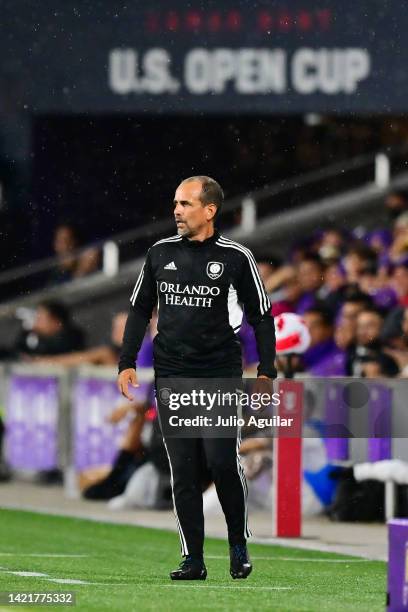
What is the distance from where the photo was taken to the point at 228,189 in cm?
2333

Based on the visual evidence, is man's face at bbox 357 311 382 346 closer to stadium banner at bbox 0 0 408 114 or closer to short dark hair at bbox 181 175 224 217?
stadium banner at bbox 0 0 408 114

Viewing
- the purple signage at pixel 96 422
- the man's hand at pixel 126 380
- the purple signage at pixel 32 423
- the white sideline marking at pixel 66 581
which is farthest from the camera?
the purple signage at pixel 32 423

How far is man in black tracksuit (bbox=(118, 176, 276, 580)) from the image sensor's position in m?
8.68

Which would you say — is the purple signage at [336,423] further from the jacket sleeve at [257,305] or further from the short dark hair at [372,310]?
the jacket sleeve at [257,305]

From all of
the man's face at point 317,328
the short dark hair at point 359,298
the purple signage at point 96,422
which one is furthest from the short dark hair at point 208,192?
the purple signage at point 96,422

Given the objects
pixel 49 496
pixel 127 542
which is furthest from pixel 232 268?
pixel 49 496

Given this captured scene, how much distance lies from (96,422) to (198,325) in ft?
24.8

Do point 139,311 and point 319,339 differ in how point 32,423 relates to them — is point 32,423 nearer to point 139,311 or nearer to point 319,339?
point 319,339

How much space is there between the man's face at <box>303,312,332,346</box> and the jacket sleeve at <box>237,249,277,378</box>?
604 centimetres

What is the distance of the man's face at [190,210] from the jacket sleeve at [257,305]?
271 millimetres

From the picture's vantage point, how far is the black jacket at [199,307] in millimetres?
8680

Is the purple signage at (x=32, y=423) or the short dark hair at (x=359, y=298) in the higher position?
the short dark hair at (x=359, y=298)

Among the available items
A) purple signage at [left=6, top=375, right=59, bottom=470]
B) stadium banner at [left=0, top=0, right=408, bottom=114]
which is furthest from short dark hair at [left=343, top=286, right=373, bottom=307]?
stadium banner at [left=0, top=0, right=408, bottom=114]

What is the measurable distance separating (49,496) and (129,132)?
7.41 meters
